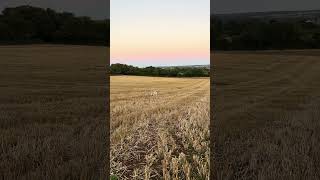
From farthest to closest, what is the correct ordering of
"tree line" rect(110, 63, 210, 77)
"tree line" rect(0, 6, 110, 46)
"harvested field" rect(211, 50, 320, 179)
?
"tree line" rect(0, 6, 110, 46) < "tree line" rect(110, 63, 210, 77) < "harvested field" rect(211, 50, 320, 179)

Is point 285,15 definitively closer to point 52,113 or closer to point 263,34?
point 263,34

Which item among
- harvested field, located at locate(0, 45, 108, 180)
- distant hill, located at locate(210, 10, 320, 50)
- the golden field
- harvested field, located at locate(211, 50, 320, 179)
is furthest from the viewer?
distant hill, located at locate(210, 10, 320, 50)

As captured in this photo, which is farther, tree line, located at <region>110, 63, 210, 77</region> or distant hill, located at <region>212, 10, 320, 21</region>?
distant hill, located at <region>212, 10, 320, 21</region>

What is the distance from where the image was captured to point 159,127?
23.2 feet

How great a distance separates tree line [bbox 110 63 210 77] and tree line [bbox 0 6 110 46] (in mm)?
1207

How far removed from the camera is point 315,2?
31.3ft

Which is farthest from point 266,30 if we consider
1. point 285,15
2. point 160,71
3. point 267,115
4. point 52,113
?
point 52,113

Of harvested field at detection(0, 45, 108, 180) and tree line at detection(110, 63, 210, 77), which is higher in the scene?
tree line at detection(110, 63, 210, 77)

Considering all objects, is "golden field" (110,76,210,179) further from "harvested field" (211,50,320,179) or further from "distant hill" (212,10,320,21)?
"distant hill" (212,10,320,21)

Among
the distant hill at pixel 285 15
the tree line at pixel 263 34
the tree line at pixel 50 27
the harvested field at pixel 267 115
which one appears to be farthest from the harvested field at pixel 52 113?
the distant hill at pixel 285 15

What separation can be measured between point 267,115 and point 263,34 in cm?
311

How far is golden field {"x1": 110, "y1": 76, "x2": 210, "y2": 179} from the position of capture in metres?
5.95

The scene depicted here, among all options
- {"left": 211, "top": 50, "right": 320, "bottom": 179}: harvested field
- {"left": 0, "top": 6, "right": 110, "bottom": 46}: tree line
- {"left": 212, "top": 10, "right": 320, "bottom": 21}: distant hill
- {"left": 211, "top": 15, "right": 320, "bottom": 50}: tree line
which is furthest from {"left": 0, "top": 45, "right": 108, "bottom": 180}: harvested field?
{"left": 212, "top": 10, "right": 320, "bottom": 21}: distant hill

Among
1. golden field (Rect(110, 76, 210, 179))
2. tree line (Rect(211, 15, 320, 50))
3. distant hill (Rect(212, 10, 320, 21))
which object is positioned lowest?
golden field (Rect(110, 76, 210, 179))
